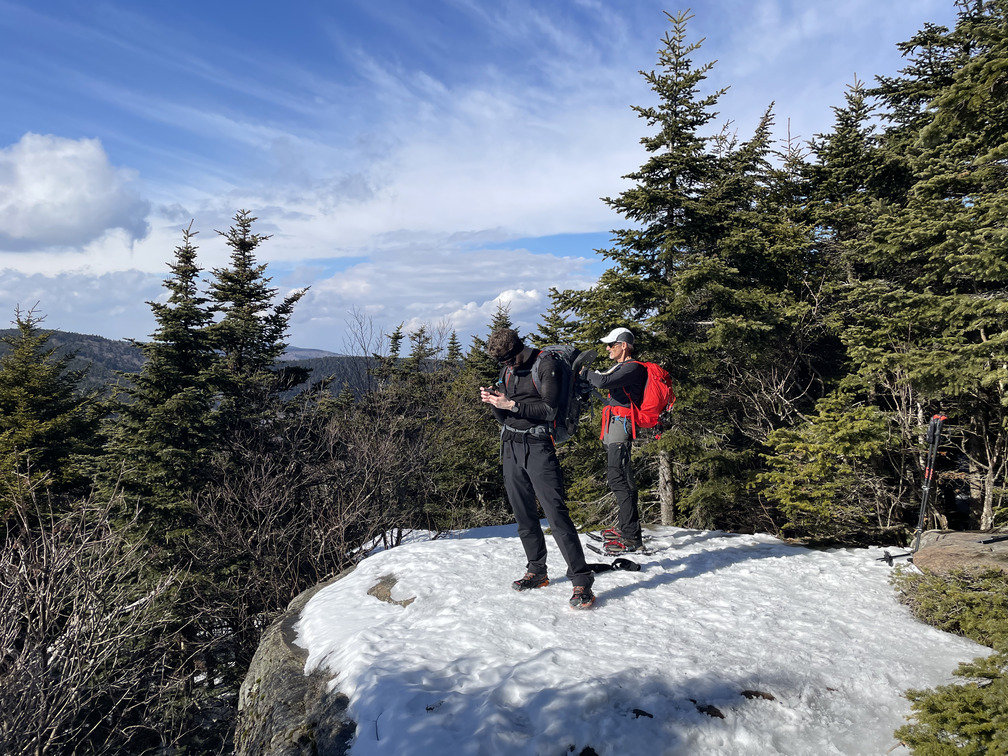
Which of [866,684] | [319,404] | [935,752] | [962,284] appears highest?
[962,284]

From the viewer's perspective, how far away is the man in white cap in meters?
5.36

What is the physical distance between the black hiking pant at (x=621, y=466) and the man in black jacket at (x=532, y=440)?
4.31ft

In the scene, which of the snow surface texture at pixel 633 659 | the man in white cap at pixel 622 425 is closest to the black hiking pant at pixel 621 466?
the man in white cap at pixel 622 425

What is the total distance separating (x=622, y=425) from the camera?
5.74 m

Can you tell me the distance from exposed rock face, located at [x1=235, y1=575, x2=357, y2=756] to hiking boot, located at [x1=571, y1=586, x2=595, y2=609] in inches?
76.3

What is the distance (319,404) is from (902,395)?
1541cm

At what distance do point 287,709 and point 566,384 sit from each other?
3.22 meters

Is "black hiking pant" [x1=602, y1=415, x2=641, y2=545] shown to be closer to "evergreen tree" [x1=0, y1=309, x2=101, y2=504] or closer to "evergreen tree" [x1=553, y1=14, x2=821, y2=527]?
"evergreen tree" [x1=553, y1=14, x2=821, y2=527]

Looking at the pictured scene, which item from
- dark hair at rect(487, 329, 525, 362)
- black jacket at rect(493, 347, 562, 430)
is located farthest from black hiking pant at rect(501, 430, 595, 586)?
dark hair at rect(487, 329, 525, 362)

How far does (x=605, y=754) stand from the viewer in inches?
111

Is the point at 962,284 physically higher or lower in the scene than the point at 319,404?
higher

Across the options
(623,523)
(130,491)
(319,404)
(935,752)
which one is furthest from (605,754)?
(319,404)

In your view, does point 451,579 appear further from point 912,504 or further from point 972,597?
point 912,504

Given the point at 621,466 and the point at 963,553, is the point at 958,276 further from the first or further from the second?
the point at 621,466
